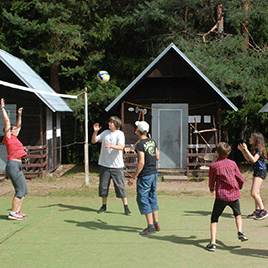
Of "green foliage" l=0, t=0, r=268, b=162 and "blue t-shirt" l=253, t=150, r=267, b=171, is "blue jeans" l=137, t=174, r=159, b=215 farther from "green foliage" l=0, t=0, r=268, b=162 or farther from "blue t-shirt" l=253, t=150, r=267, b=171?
"green foliage" l=0, t=0, r=268, b=162

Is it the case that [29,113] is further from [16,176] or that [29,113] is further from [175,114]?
[16,176]

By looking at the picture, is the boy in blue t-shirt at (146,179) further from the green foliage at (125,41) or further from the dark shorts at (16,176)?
the green foliage at (125,41)

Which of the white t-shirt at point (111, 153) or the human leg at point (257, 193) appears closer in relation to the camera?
the human leg at point (257, 193)

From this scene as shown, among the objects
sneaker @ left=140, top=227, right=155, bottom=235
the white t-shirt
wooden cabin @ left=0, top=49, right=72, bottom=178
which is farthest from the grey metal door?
sneaker @ left=140, top=227, right=155, bottom=235

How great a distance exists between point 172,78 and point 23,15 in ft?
36.8

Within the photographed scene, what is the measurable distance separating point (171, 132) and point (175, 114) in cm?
68

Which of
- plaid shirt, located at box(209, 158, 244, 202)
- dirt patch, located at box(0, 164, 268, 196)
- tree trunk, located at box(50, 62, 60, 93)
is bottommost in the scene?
dirt patch, located at box(0, 164, 268, 196)

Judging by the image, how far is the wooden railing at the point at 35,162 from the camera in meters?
13.4

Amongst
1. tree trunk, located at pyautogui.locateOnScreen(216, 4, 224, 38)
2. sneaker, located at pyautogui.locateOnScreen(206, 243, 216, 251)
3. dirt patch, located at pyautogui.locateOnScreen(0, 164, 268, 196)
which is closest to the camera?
sneaker, located at pyautogui.locateOnScreen(206, 243, 216, 251)

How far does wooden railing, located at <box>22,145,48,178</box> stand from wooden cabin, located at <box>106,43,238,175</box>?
2.94 metres

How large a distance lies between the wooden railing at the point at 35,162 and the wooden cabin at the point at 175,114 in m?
2.94

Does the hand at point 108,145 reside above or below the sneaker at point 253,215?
above

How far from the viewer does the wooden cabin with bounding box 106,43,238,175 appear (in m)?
14.6

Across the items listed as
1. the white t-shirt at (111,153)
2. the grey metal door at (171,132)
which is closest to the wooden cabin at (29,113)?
the grey metal door at (171,132)
